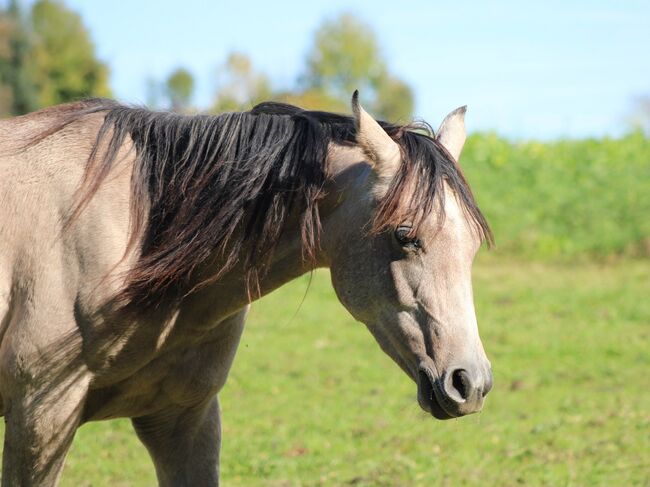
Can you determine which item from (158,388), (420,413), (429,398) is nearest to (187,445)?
(158,388)

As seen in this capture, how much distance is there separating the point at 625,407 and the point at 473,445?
163cm

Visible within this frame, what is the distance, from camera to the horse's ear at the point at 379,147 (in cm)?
323

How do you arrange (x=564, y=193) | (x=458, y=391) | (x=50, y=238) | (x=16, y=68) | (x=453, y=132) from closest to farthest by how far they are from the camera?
1. (x=458, y=391)
2. (x=50, y=238)
3. (x=453, y=132)
4. (x=564, y=193)
5. (x=16, y=68)

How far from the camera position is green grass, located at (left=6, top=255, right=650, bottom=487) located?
18.5 ft

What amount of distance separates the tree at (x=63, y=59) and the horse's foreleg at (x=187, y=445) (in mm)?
33896

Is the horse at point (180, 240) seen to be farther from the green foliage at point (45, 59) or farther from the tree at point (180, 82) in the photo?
the tree at point (180, 82)

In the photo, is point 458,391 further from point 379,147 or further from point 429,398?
point 379,147

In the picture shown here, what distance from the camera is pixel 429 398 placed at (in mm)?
3084

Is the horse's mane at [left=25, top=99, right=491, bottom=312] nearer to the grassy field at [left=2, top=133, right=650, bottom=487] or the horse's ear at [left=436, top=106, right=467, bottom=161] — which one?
the horse's ear at [left=436, top=106, right=467, bottom=161]

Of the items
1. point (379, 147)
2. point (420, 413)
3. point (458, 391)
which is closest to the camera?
point (458, 391)

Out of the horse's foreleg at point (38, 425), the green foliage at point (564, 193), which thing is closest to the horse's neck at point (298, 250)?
the horse's foreleg at point (38, 425)

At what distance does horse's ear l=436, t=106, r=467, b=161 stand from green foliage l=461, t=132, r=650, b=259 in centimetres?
1246

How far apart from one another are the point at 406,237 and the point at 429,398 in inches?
21.0

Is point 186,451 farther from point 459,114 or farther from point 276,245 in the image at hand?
point 459,114
